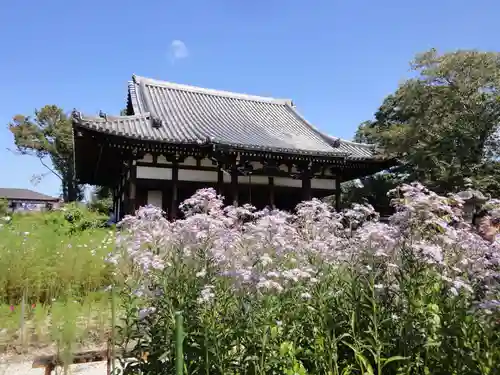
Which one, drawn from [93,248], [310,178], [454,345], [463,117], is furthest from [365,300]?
[463,117]

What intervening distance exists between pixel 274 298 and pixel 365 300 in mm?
643

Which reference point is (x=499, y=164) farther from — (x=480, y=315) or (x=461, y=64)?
(x=480, y=315)

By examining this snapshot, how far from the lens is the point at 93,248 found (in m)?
7.21

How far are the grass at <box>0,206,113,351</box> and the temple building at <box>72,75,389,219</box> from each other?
3.28 meters

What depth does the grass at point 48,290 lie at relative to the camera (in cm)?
475

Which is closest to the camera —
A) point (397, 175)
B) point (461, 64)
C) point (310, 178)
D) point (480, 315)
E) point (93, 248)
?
point (480, 315)

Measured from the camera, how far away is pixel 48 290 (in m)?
5.82

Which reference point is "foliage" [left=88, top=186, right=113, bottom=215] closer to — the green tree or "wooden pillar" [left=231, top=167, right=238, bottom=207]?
"wooden pillar" [left=231, top=167, right=238, bottom=207]

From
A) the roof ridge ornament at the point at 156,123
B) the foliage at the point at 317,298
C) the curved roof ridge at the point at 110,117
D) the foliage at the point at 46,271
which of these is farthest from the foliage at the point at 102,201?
the foliage at the point at 317,298

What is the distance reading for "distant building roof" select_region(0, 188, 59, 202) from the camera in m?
48.6

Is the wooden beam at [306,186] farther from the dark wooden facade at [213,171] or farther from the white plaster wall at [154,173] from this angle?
the white plaster wall at [154,173]

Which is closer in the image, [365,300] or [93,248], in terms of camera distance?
[365,300]

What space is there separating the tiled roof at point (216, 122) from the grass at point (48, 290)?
3.29m

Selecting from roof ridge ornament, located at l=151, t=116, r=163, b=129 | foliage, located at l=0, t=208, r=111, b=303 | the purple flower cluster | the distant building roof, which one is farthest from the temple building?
the distant building roof
